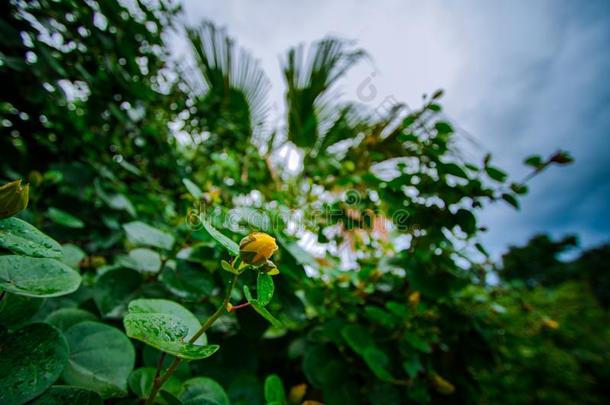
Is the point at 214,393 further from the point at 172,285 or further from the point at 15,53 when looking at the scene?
the point at 15,53

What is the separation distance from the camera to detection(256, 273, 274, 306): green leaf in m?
0.24

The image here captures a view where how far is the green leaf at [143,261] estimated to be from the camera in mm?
544

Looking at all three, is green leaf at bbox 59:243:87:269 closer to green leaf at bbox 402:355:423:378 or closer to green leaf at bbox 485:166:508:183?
green leaf at bbox 402:355:423:378

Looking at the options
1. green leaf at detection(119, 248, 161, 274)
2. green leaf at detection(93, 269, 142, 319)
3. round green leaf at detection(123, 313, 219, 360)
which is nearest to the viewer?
round green leaf at detection(123, 313, 219, 360)

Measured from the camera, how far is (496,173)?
566 mm

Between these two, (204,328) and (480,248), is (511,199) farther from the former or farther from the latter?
(204,328)

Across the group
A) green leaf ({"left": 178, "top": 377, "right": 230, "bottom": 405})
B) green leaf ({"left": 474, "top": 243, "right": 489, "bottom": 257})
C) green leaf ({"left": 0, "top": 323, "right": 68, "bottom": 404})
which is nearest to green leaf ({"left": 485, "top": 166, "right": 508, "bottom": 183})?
green leaf ({"left": 474, "top": 243, "right": 489, "bottom": 257})

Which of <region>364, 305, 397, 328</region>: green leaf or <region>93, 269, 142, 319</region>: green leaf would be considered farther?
<region>364, 305, 397, 328</region>: green leaf

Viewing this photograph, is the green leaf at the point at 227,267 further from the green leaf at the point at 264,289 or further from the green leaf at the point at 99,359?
the green leaf at the point at 99,359

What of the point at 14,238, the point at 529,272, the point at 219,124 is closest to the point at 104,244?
the point at 14,238

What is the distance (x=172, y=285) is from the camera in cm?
46

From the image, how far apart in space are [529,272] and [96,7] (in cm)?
2278

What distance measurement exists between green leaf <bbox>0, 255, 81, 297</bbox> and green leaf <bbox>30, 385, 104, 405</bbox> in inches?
4.0

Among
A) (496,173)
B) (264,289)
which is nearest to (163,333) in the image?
(264,289)
